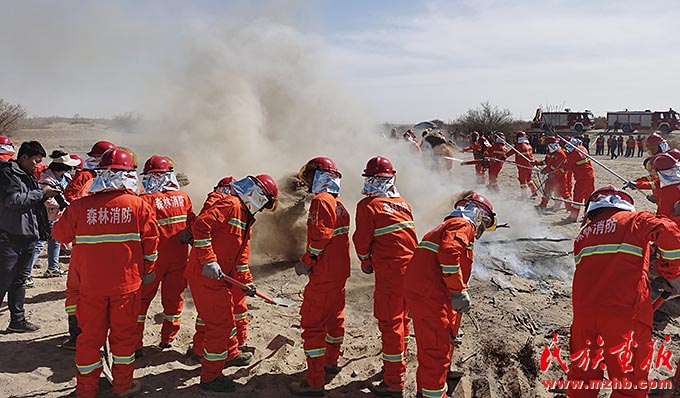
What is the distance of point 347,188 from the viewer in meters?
11.3

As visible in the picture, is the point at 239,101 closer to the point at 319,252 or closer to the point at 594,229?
the point at 319,252

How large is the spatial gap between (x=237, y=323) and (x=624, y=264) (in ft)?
11.6

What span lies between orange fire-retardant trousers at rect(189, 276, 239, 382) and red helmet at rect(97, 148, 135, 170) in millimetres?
1156

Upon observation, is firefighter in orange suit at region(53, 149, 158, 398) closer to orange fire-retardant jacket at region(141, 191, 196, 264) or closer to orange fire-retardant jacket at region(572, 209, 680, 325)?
orange fire-retardant jacket at region(141, 191, 196, 264)

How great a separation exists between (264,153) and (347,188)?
2.98 metres

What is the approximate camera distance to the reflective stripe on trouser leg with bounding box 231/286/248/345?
4.74m

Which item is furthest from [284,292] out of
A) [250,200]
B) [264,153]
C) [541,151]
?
[541,151]

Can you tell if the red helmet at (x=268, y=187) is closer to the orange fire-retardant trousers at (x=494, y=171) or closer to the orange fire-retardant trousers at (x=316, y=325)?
the orange fire-retardant trousers at (x=316, y=325)

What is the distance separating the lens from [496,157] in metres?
15.2

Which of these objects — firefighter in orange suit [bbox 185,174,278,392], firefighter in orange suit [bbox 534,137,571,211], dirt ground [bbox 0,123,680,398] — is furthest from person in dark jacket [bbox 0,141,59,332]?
firefighter in orange suit [bbox 534,137,571,211]

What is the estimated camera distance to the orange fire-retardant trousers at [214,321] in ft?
13.9

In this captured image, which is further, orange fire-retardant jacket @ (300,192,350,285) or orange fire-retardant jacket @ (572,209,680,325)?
orange fire-retardant jacket @ (300,192,350,285)

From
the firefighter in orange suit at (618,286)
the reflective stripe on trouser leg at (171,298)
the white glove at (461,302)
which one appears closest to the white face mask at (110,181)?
the reflective stripe on trouser leg at (171,298)

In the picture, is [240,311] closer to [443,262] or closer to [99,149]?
[443,262]
